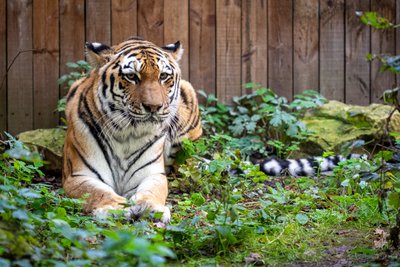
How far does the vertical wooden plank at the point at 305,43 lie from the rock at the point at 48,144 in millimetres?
2595

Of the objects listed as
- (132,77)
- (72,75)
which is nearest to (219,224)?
(132,77)

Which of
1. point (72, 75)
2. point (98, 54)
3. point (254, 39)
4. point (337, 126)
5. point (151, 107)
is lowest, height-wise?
point (337, 126)

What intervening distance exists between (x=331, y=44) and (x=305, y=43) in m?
0.29

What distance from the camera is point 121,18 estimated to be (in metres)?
7.29

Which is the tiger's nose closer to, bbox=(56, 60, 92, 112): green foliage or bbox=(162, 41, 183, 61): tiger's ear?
bbox=(162, 41, 183, 61): tiger's ear

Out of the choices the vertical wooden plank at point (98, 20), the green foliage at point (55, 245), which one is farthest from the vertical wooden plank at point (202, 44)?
the green foliage at point (55, 245)

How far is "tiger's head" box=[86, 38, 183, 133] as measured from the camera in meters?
5.21

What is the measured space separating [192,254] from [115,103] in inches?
→ 71.2

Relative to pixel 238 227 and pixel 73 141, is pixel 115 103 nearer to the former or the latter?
pixel 73 141

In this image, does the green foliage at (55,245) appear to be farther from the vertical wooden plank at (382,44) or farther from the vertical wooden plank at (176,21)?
the vertical wooden plank at (382,44)

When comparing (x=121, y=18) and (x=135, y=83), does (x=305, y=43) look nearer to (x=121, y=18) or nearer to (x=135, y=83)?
(x=121, y=18)

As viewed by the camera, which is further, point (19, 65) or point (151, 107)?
point (19, 65)

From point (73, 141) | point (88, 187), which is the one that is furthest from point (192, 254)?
point (73, 141)

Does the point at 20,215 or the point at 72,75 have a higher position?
the point at 72,75
